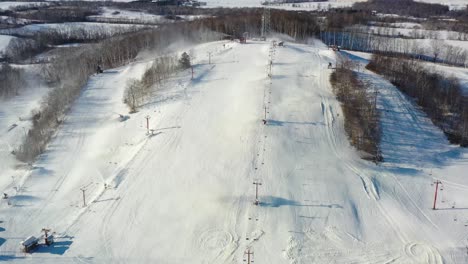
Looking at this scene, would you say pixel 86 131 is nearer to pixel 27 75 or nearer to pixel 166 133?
pixel 166 133

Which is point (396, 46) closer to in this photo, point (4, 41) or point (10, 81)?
point (10, 81)

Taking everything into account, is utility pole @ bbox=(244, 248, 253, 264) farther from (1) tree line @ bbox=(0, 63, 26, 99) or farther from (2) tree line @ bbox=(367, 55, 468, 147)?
(1) tree line @ bbox=(0, 63, 26, 99)

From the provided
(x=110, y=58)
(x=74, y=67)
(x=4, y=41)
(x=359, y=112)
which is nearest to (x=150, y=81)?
(x=74, y=67)

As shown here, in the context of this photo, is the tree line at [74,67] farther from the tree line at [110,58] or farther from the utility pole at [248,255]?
the utility pole at [248,255]

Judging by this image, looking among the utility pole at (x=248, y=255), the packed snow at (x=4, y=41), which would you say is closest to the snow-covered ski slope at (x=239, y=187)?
the utility pole at (x=248, y=255)

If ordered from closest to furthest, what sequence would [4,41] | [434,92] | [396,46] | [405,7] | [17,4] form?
[434,92] < [396,46] < [4,41] < [405,7] < [17,4]

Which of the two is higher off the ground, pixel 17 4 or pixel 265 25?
pixel 17 4

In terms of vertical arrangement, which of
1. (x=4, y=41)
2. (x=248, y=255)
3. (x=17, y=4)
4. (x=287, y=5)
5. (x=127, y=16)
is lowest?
(x=248, y=255)

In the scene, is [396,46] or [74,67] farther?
[396,46]
